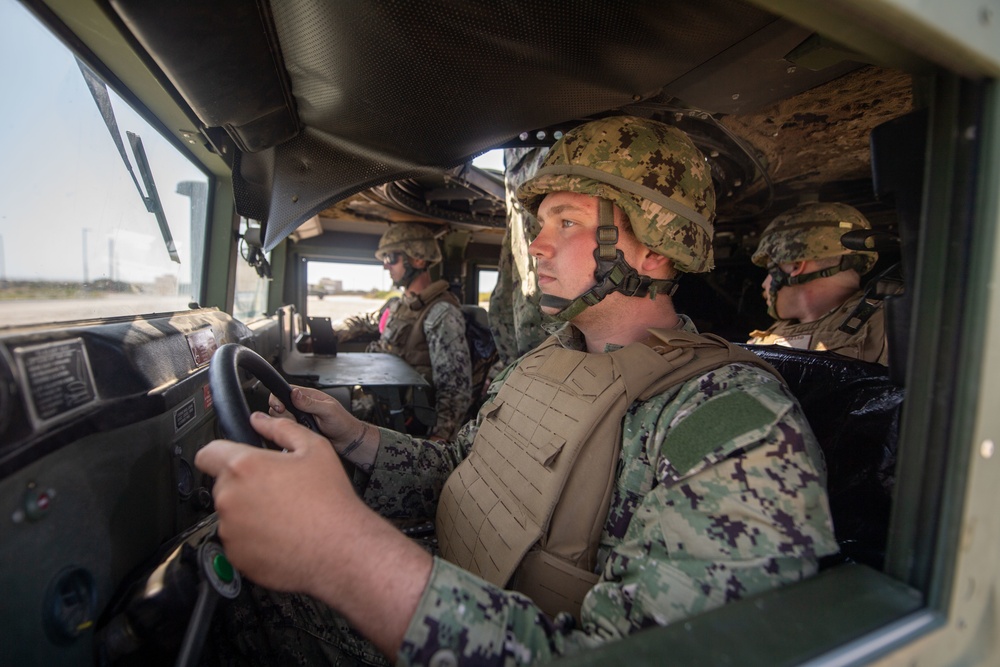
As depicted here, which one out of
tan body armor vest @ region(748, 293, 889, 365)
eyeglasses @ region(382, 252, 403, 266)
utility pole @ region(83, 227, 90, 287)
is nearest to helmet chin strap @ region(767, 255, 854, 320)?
tan body armor vest @ region(748, 293, 889, 365)

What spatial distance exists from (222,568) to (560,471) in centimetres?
70

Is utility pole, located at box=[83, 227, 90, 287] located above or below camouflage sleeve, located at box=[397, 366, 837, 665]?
above

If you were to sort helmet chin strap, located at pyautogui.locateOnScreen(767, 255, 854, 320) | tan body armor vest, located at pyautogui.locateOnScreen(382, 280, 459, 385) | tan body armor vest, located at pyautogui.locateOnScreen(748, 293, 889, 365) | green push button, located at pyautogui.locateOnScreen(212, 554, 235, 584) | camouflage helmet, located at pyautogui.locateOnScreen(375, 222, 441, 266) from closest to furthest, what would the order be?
1. green push button, located at pyautogui.locateOnScreen(212, 554, 235, 584)
2. tan body armor vest, located at pyautogui.locateOnScreen(748, 293, 889, 365)
3. helmet chin strap, located at pyautogui.locateOnScreen(767, 255, 854, 320)
4. tan body armor vest, located at pyautogui.locateOnScreen(382, 280, 459, 385)
5. camouflage helmet, located at pyautogui.locateOnScreen(375, 222, 441, 266)

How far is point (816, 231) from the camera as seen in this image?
119 inches

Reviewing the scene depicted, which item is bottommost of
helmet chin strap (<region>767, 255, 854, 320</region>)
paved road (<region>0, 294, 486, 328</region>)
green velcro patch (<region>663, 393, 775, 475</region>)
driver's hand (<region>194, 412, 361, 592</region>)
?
driver's hand (<region>194, 412, 361, 592</region>)

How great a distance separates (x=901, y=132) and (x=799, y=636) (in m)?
0.73

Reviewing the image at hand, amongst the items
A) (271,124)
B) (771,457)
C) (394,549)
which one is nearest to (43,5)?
(271,124)

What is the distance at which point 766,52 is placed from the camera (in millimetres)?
1274

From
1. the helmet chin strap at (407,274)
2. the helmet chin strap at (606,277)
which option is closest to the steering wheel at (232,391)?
the helmet chin strap at (606,277)

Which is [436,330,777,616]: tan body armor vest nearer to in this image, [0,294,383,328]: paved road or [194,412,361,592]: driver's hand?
[194,412,361,592]: driver's hand

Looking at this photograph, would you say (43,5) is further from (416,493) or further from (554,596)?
(554,596)

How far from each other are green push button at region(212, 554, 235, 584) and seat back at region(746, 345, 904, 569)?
1292 millimetres

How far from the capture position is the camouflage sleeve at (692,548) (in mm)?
802

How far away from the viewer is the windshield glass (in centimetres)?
103
